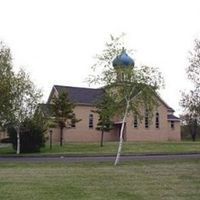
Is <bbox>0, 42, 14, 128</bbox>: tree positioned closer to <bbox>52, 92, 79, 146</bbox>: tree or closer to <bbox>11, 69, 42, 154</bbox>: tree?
<bbox>11, 69, 42, 154</bbox>: tree

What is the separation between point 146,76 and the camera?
27.3m

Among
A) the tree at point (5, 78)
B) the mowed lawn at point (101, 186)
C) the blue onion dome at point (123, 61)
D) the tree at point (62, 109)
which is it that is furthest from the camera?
the tree at point (62, 109)

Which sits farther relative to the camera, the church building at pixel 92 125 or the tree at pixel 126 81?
the church building at pixel 92 125

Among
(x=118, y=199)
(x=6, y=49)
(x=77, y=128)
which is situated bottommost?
(x=118, y=199)

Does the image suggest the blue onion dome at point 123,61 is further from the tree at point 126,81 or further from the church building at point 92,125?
the church building at point 92,125

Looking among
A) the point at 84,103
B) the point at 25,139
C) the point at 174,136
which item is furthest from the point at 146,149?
the point at 174,136

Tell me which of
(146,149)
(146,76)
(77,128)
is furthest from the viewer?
(77,128)

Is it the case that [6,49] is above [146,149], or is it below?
above

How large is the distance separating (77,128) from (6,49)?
27.0m

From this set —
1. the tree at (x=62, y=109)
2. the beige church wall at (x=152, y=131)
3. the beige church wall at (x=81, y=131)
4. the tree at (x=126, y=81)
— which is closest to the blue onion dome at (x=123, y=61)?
the tree at (x=126, y=81)

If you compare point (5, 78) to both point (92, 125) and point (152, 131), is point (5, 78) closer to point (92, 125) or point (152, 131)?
point (92, 125)

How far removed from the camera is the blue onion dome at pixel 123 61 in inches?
1060

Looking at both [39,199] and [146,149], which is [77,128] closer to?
[146,149]

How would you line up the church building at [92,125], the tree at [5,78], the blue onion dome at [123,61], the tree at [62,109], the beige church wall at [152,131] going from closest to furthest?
the blue onion dome at [123,61] < the tree at [5,78] < the tree at [62,109] < the church building at [92,125] < the beige church wall at [152,131]
